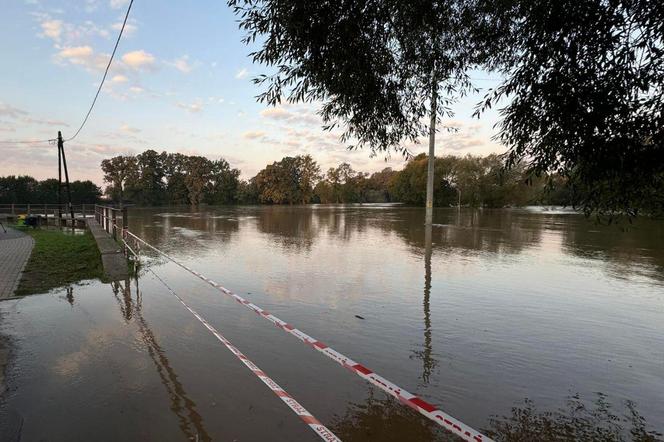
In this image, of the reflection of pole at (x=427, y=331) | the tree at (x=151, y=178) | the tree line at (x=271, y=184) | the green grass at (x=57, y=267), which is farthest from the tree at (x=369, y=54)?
the tree at (x=151, y=178)

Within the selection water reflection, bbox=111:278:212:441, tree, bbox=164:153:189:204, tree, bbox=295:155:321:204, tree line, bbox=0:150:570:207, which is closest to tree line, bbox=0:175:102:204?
tree line, bbox=0:150:570:207

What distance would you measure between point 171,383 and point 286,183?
103201 mm

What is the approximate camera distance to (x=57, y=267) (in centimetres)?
905

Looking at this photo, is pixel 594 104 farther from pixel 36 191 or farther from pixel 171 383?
pixel 36 191

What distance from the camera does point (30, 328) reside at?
16.2 feet

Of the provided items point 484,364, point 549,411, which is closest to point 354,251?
point 484,364

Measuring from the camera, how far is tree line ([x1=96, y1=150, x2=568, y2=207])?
74.0 m

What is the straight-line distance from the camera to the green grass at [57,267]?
728cm

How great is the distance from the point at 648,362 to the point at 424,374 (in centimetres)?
259

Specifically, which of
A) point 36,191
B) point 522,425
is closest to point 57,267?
point 522,425

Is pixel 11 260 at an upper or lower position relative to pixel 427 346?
upper

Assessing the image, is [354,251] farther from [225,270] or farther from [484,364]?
[484,364]

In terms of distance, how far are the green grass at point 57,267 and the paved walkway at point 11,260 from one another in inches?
4.9

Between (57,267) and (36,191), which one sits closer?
(57,267)
